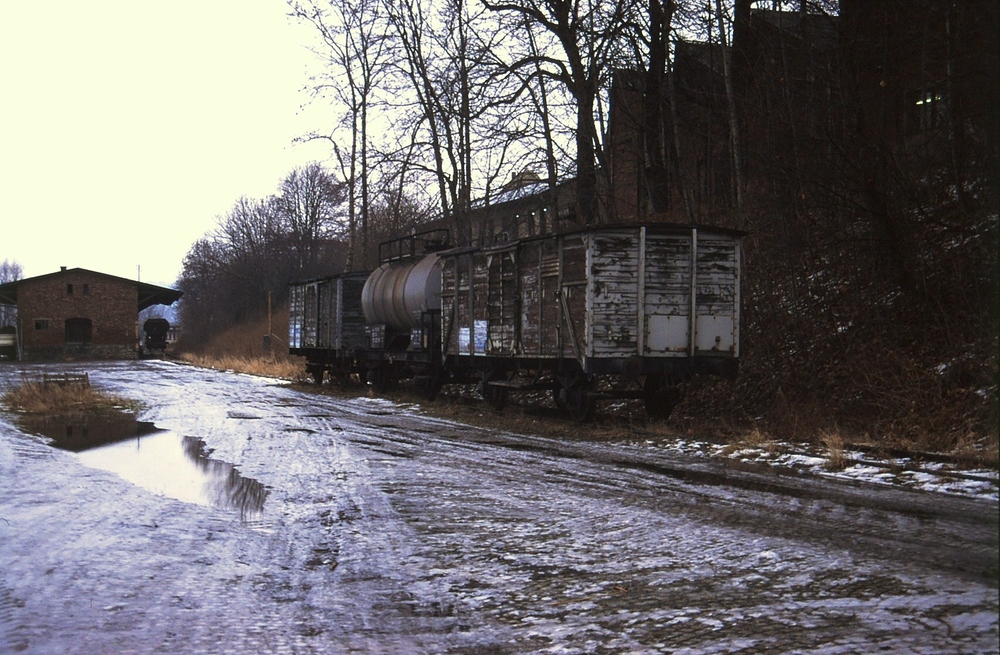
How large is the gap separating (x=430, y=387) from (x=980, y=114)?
1204 centimetres

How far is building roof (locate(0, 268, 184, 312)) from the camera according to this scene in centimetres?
5588

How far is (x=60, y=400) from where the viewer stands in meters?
18.4

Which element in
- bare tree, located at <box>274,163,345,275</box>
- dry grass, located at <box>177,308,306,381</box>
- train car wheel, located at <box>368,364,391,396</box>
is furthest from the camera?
bare tree, located at <box>274,163,345,275</box>

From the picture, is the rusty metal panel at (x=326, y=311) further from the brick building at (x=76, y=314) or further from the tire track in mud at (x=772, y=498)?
the brick building at (x=76, y=314)

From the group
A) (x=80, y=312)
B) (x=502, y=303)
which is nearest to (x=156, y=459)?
(x=502, y=303)

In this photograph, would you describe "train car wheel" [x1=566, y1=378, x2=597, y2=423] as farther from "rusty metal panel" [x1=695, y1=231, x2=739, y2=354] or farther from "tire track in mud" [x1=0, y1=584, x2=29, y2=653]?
"tire track in mud" [x1=0, y1=584, x2=29, y2=653]

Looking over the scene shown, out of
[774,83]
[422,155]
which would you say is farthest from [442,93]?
[774,83]

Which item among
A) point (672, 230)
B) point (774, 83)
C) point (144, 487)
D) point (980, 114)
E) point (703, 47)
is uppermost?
point (703, 47)

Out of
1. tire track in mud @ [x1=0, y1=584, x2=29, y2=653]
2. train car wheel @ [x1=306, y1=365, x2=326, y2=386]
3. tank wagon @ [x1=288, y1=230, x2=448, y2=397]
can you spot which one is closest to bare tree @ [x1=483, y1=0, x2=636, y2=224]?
tank wagon @ [x1=288, y1=230, x2=448, y2=397]

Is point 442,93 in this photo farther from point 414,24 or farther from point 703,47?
point 703,47

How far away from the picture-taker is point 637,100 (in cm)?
2245

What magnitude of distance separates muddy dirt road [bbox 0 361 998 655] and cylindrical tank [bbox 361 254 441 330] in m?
9.93

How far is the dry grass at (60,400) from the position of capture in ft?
58.5

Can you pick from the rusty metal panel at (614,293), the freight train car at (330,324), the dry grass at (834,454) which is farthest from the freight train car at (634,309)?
the freight train car at (330,324)
